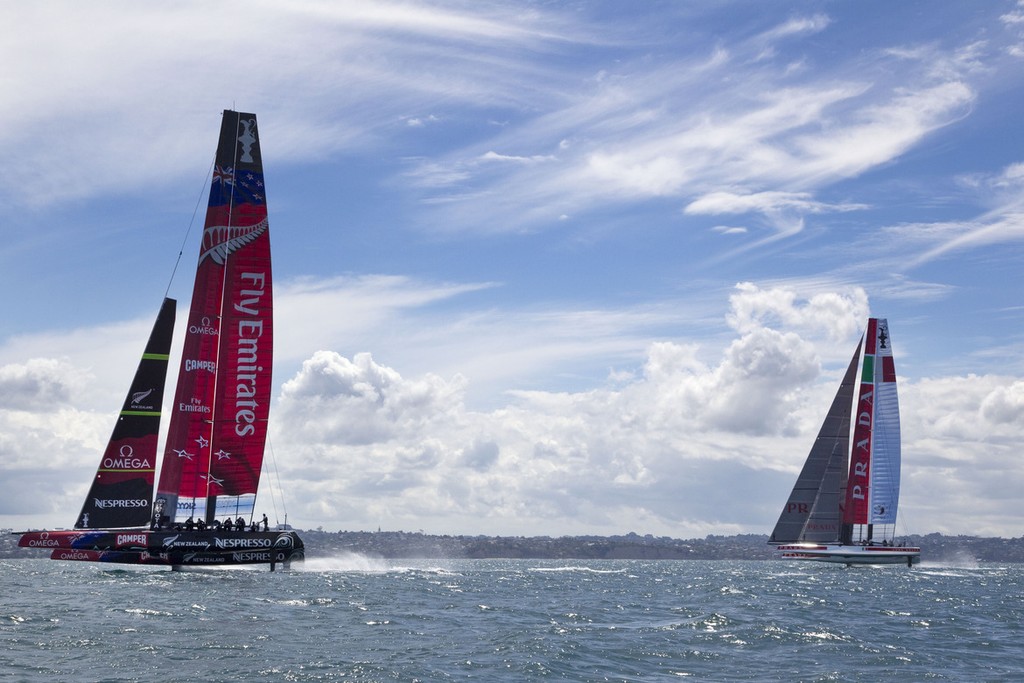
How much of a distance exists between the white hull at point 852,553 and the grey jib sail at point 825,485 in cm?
118

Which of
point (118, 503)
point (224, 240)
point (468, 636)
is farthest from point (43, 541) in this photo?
point (468, 636)

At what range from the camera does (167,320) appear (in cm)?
5125

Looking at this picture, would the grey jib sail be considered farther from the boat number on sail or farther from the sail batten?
the boat number on sail

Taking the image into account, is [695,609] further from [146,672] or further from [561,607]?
[146,672]

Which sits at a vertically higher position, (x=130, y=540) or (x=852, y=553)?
(x=852, y=553)

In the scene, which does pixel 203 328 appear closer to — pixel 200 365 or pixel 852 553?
pixel 200 365

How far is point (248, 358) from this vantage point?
172 ft

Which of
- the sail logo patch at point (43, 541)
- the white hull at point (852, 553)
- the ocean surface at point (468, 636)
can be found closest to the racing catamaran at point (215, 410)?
the sail logo patch at point (43, 541)

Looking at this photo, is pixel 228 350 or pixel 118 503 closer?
pixel 118 503

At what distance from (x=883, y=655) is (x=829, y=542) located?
64.8m

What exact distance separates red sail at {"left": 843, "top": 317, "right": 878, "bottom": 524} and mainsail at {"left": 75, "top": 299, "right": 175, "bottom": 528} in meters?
57.4

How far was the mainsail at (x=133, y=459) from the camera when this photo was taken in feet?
156

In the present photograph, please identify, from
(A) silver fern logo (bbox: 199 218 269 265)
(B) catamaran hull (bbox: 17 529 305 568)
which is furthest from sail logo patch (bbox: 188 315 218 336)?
(B) catamaran hull (bbox: 17 529 305 568)

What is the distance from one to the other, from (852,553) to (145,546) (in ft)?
193
